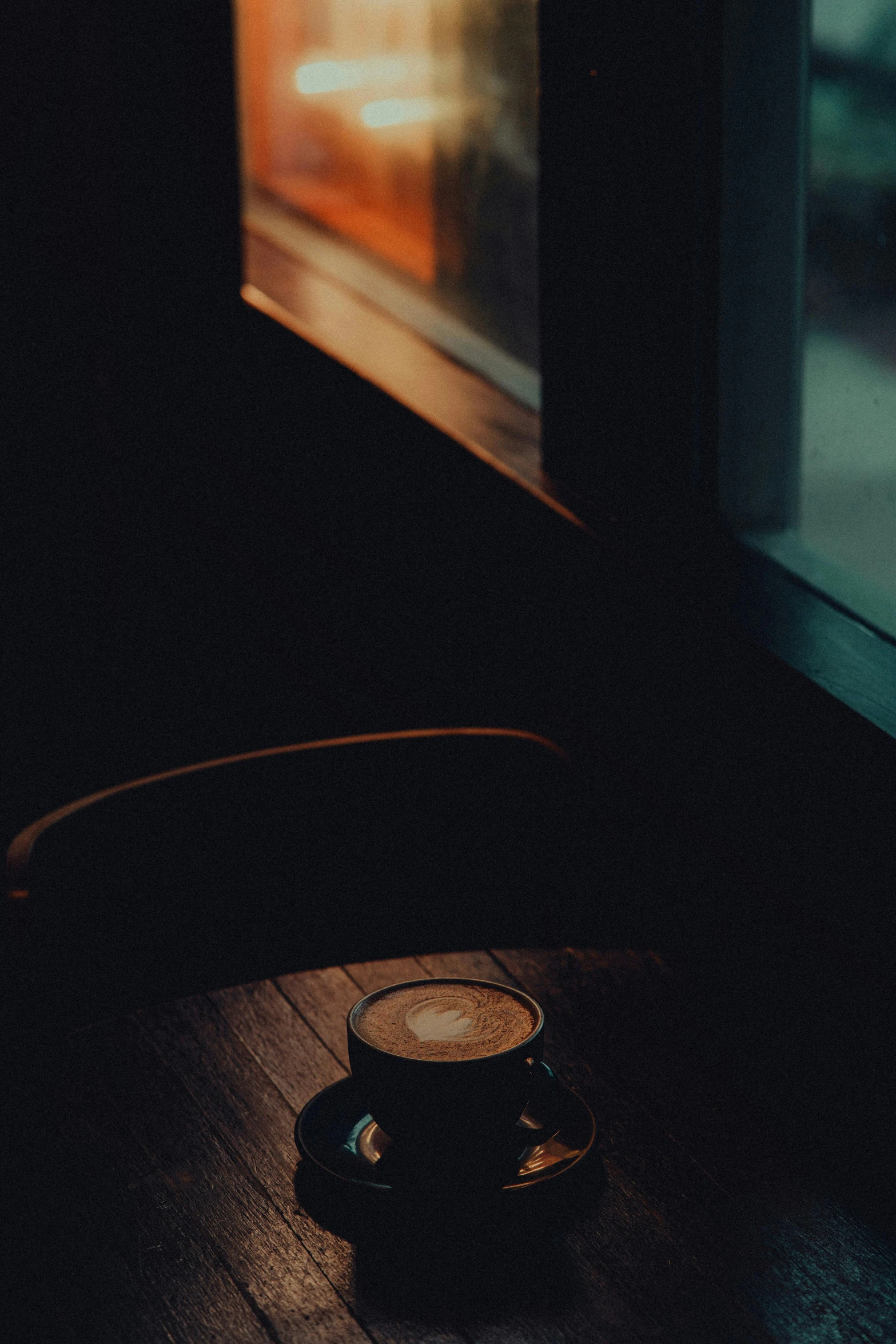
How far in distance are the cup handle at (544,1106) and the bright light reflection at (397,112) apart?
2.24 m

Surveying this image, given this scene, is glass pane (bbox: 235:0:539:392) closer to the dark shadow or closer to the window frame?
the window frame

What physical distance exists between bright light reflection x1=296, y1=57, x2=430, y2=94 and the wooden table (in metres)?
2.22

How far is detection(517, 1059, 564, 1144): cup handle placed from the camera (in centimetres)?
89

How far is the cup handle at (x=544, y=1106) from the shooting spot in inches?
34.9

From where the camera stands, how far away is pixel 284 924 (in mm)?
1461

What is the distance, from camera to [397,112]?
3.00 meters

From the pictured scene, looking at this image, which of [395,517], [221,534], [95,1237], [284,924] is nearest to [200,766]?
[284,924]

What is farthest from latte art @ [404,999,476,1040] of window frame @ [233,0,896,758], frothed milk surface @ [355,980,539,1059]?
window frame @ [233,0,896,758]

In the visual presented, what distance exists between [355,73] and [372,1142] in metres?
2.89

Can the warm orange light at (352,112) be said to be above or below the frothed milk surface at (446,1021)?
above

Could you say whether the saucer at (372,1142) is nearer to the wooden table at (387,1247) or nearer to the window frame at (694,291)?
the wooden table at (387,1247)

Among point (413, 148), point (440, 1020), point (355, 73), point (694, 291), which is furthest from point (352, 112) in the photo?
point (440, 1020)

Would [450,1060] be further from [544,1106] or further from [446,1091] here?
[544,1106]

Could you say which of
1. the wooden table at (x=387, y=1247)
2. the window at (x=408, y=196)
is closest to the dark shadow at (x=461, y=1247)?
the wooden table at (x=387, y=1247)
